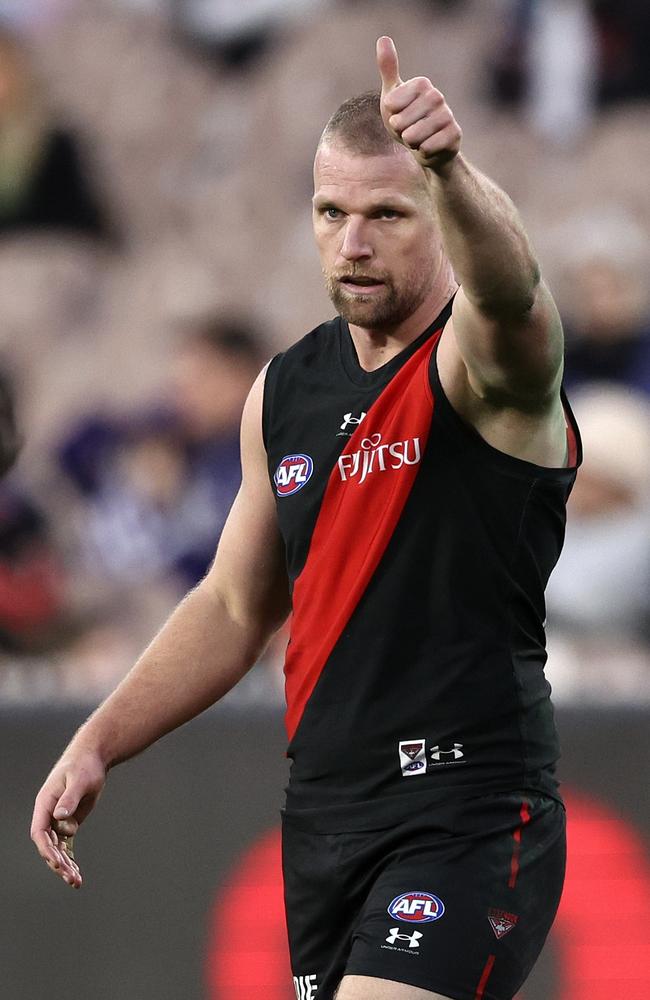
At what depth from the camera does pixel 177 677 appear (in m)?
3.96

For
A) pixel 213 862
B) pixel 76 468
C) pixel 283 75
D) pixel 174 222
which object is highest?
pixel 283 75

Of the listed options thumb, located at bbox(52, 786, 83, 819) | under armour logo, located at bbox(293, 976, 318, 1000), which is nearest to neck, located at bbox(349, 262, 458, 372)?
thumb, located at bbox(52, 786, 83, 819)

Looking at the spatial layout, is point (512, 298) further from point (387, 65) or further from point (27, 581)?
point (27, 581)

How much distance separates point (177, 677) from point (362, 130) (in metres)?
1.39

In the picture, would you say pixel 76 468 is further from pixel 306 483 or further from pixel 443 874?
pixel 443 874

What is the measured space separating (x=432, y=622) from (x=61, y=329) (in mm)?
5624

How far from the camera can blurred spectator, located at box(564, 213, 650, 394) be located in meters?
7.89

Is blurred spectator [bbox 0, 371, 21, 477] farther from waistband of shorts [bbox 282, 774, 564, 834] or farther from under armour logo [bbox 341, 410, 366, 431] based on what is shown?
waistband of shorts [bbox 282, 774, 564, 834]

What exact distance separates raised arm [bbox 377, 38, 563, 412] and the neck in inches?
11.7

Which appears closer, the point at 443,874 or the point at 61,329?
the point at 443,874

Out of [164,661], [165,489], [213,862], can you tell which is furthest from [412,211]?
[165,489]

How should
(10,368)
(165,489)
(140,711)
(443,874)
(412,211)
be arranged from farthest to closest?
(10,368)
(165,489)
(140,711)
(412,211)
(443,874)

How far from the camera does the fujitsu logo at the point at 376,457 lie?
343 centimetres

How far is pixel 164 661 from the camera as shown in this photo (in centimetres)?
397
